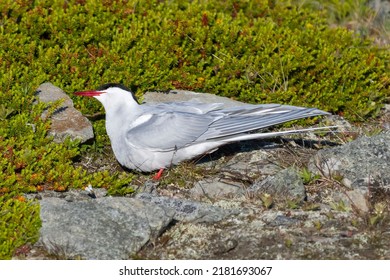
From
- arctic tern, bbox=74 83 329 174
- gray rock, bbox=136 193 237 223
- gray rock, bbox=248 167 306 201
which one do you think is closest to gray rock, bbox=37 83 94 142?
arctic tern, bbox=74 83 329 174

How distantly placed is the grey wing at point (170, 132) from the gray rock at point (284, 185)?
2.08ft

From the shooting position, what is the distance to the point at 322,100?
7.72 metres

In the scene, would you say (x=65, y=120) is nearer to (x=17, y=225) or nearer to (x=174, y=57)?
(x=174, y=57)

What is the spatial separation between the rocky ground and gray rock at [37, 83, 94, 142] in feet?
0.10

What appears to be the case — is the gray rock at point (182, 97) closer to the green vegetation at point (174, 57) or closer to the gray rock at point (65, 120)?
the green vegetation at point (174, 57)

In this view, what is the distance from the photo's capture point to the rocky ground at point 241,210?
5160mm

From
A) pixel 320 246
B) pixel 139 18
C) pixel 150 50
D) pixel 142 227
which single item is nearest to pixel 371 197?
pixel 320 246

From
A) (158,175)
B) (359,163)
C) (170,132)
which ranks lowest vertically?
(158,175)

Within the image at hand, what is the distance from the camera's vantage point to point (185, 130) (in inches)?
247

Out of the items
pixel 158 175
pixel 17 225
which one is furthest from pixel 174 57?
pixel 17 225

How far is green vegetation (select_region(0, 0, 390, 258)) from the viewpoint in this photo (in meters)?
7.37

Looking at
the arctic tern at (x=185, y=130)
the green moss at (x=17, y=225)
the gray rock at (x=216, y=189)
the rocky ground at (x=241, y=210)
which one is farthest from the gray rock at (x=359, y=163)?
the green moss at (x=17, y=225)

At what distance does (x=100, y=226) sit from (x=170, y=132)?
1.23 meters

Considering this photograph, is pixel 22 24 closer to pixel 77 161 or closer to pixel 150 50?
pixel 150 50
